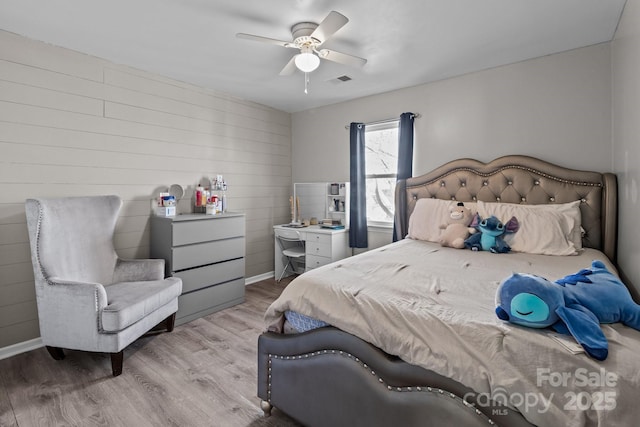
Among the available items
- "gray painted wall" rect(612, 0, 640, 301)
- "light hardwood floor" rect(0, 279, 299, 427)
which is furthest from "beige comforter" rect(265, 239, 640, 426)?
"light hardwood floor" rect(0, 279, 299, 427)

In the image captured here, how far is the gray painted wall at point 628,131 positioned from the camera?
1.72 metres

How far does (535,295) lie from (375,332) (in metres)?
0.60

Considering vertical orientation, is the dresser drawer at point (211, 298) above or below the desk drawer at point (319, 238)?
below

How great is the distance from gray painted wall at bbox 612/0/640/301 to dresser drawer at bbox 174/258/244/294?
313 centimetres

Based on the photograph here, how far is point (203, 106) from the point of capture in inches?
140

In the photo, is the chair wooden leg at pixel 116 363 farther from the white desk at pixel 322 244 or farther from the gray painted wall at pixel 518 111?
the gray painted wall at pixel 518 111

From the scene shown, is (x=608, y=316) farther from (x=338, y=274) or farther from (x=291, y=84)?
(x=291, y=84)

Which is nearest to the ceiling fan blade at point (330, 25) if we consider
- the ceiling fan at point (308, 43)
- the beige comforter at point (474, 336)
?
the ceiling fan at point (308, 43)

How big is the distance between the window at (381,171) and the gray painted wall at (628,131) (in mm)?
1979

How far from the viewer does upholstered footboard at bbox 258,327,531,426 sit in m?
1.08

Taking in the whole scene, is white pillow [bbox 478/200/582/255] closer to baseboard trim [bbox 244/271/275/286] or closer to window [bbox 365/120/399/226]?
window [bbox 365/120/399/226]

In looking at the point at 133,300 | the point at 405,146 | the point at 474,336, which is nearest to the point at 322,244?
the point at 405,146

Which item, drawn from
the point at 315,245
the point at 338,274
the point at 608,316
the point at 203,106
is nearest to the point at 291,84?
the point at 203,106

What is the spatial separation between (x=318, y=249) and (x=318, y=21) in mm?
2405
